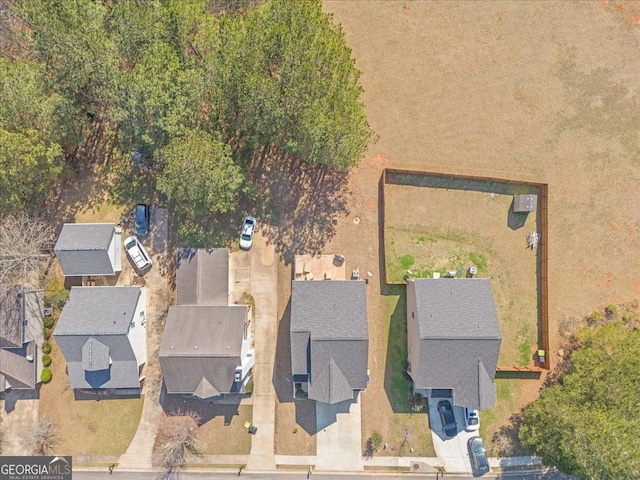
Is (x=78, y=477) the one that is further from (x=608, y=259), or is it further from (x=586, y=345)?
(x=608, y=259)

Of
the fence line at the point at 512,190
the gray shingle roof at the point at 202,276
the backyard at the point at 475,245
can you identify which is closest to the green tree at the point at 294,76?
the fence line at the point at 512,190

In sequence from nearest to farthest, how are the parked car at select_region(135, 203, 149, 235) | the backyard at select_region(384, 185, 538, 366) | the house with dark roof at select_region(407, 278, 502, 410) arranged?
the house with dark roof at select_region(407, 278, 502, 410), the parked car at select_region(135, 203, 149, 235), the backyard at select_region(384, 185, 538, 366)

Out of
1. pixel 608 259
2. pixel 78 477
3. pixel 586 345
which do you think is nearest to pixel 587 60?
pixel 608 259

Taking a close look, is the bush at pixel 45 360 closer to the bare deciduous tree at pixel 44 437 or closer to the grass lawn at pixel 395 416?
the bare deciduous tree at pixel 44 437

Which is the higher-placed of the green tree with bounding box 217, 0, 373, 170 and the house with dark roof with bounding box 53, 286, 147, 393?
the green tree with bounding box 217, 0, 373, 170

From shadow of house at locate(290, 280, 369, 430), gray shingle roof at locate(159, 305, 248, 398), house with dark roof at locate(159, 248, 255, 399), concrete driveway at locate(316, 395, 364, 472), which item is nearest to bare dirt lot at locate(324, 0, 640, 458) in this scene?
shadow of house at locate(290, 280, 369, 430)

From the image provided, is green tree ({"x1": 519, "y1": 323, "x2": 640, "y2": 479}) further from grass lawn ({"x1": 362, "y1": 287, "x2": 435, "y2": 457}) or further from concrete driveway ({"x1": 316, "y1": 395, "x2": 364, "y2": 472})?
concrete driveway ({"x1": 316, "y1": 395, "x2": 364, "y2": 472})

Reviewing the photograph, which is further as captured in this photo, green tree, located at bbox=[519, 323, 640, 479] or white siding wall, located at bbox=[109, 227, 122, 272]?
white siding wall, located at bbox=[109, 227, 122, 272]
